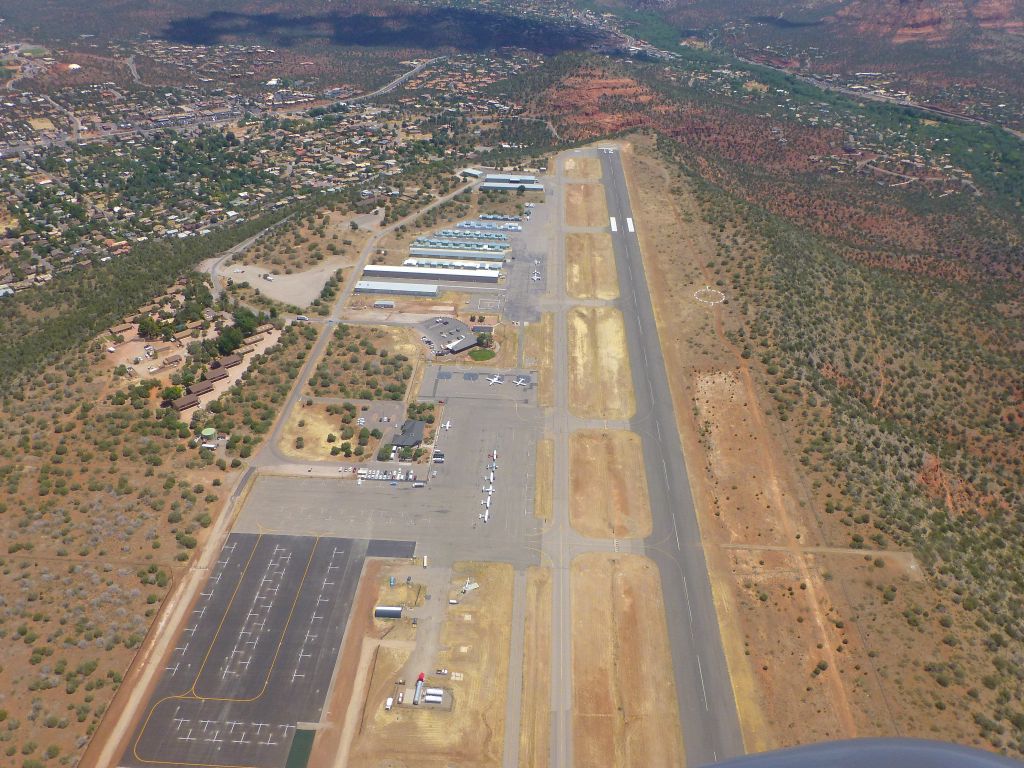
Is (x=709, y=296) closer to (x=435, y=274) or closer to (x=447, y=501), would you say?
(x=435, y=274)

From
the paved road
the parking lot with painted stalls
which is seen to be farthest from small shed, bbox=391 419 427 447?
the paved road

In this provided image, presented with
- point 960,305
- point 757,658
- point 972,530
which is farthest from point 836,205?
point 757,658

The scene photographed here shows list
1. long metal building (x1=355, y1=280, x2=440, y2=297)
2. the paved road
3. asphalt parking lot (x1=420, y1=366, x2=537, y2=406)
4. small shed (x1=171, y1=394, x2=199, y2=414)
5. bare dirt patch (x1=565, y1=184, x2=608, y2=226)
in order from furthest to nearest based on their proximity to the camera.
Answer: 1. bare dirt patch (x1=565, y1=184, x2=608, y2=226)
2. long metal building (x1=355, y1=280, x2=440, y2=297)
3. asphalt parking lot (x1=420, y1=366, x2=537, y2=406)
4. small shed (x1=171, y1=394, x2=199, y2=414)
5. the paved road

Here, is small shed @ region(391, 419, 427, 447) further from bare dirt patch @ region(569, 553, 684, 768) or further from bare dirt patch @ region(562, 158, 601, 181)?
bare dirt patch @ region(562, 158, 601, 181)

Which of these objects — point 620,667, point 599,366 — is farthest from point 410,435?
point 620,667

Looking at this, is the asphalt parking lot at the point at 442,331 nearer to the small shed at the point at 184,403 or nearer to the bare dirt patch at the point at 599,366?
the bare dirt patch at the point at 599,366

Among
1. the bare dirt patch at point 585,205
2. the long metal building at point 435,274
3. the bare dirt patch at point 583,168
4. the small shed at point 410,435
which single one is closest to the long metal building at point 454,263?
the long metal building at point 435,274

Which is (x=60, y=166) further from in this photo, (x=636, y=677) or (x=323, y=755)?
(x=636, y=677)
